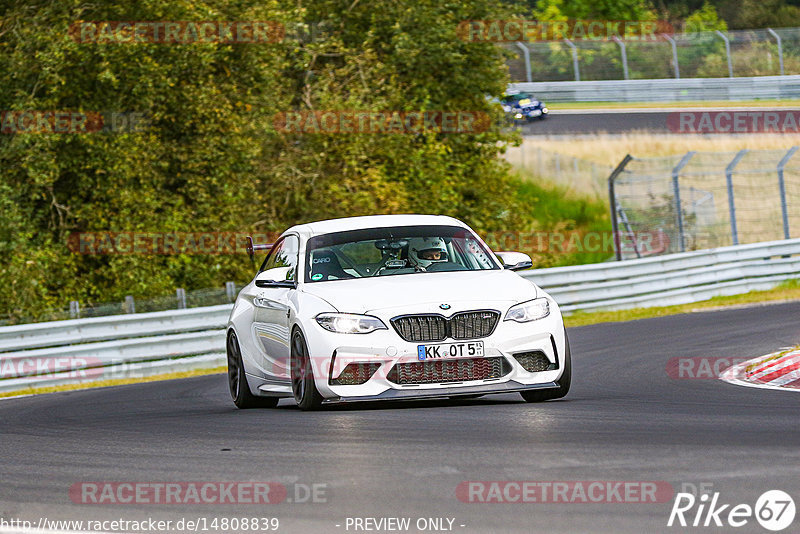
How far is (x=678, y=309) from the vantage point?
939 inches

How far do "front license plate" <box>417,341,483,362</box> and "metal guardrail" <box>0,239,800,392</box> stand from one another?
1048cm

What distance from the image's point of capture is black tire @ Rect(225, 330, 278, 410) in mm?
11594

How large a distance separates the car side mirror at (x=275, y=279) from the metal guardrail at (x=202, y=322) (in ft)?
28.1

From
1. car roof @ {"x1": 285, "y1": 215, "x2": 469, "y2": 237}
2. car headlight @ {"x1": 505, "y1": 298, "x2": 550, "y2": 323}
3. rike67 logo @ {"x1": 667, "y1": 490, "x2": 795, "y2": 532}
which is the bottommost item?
car headlight @ {"x1": 505, "y1": 298, "x2": 550, "y2": 323}

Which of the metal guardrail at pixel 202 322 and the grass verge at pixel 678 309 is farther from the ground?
the metal guardrail at pixel 202 322

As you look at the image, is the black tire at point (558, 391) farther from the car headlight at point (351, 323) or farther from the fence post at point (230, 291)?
the fence post at point (230, 291)

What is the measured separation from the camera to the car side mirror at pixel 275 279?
10617mm

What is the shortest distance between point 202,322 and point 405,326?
1157cm

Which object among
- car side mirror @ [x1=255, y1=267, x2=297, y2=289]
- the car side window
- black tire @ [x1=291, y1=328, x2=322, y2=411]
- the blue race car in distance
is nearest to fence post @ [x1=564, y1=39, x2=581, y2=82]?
the blue race car in distance

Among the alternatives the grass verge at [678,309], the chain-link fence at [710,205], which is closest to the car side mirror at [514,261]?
the grass verge at [678,309]

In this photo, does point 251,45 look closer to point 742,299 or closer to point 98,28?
point 98,28

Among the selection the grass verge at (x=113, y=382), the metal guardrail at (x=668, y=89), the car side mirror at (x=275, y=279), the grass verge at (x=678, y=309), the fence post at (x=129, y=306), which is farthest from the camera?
the metal guardrail at (x=668, y=89)

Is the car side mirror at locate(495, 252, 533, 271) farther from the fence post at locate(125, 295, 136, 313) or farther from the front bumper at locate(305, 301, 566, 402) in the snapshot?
the fence post at locate(125, 295, 136, 313)

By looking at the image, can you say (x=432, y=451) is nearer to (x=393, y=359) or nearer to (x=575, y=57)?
(x=393, y=359)
